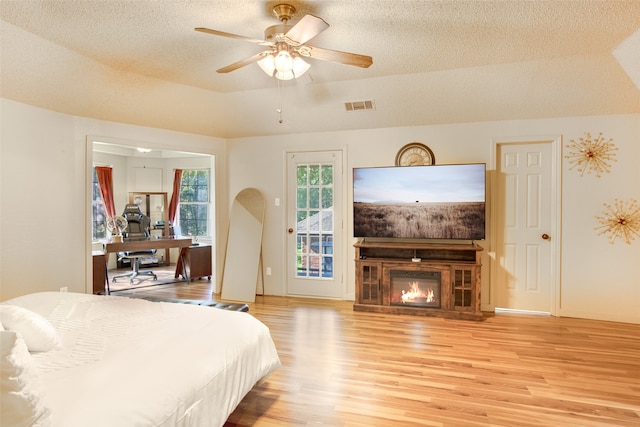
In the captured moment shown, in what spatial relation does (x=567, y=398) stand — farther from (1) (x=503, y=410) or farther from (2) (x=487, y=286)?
(2) (x=487, y=286)

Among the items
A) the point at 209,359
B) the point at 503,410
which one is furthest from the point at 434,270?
the point at 209,359

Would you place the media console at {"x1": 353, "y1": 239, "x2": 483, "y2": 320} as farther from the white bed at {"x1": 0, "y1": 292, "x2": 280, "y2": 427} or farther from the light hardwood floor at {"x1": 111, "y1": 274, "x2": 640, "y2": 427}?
the white bed at {"x1": 0, "y1": 292, "x2": 280, "y2": 427}

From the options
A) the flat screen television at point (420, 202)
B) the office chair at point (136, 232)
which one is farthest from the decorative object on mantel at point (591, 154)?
the office chair at point (136, 232)

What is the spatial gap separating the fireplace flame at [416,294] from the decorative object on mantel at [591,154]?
2.19 metres

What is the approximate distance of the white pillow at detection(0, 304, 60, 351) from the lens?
63.8 inches

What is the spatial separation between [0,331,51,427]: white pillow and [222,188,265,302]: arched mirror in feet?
12.5

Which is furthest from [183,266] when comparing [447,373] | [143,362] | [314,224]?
[143,362]

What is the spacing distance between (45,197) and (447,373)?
4248mm

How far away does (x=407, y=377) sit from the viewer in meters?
2.70

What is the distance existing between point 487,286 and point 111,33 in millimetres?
4621

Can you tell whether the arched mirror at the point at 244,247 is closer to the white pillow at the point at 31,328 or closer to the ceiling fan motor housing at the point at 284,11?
the ceiling fan motor housing at the point at 284,11

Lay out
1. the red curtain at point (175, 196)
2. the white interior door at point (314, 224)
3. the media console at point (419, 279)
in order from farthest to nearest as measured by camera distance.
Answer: the red curtain at point (175, 196), the white interior door at point (314, 224), the media console at point (419, 279)

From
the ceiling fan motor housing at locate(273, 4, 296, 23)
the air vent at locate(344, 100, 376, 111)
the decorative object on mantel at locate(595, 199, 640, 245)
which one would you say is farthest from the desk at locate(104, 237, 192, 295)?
the decorative object on mantel at locate(595, 199, 640, 245)

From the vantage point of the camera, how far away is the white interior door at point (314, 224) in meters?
4.90
